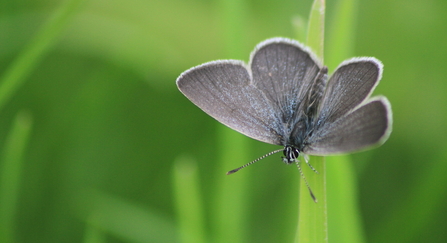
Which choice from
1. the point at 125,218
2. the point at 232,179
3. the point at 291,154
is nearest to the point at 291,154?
the point at 291,154

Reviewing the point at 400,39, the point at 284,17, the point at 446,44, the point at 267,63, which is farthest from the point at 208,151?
the point at 446,44

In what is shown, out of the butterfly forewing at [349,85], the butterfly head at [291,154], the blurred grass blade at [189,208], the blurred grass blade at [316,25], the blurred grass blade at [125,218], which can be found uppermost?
the blurred grass blade at [316,25]

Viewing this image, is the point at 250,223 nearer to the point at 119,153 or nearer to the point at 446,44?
the point at 119,153

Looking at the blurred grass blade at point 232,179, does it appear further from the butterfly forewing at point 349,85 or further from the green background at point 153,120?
the butterfly forewing at point 349,85

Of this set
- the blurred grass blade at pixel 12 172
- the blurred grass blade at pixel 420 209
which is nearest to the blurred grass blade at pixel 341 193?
the blurred grass blade at pixel 420 209

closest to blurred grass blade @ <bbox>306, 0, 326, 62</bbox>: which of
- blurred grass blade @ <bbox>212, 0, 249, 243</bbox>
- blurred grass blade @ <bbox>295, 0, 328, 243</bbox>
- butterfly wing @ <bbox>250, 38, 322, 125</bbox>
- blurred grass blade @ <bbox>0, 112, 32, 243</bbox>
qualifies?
blurred grass blade @ <bbox>295, 0, 328, 243</bbox>

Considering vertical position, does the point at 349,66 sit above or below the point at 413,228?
above

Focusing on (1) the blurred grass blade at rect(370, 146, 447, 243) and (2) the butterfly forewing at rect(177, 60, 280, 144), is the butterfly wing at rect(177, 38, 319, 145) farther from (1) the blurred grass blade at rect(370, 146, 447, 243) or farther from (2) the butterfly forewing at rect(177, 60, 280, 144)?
(1) the blurred grass blade at rect(370, 146, 447, 243)
